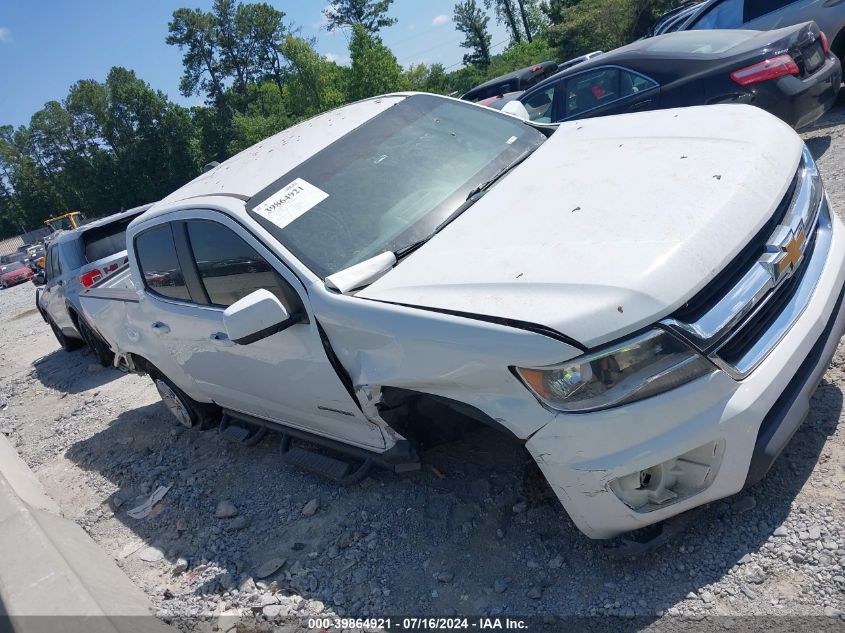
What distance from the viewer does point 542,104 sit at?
7.82 meters

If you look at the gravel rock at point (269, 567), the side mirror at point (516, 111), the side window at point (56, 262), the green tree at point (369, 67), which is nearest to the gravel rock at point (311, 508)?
the gravel rock at point (269, 567)

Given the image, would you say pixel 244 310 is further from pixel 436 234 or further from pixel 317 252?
pixel 436 234

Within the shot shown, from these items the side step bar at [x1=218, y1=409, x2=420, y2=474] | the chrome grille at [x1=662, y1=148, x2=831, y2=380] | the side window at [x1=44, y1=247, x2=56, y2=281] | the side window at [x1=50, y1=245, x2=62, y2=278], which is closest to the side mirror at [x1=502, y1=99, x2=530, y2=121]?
the chrome grille at [x1=662, y1=148, x2=831, y2=380]

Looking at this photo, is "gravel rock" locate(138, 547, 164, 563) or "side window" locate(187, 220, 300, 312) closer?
"side window" locate(187, 220, 300, 312)

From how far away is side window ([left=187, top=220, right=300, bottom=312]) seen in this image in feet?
9.96

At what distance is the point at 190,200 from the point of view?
378cm

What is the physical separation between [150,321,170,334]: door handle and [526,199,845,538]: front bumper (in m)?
2.91

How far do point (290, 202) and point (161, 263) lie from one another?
4.58 feet

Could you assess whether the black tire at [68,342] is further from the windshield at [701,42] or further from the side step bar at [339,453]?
the windshield at [701,42]

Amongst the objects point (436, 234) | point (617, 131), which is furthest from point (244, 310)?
point (617, 131)

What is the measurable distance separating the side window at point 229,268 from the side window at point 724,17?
723cm

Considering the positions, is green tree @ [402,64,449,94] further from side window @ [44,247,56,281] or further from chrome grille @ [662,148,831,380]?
chrome grille @ [662,148,831,380]

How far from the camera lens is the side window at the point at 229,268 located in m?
3.04

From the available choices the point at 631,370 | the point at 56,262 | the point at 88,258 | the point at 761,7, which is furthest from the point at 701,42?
the point at 56,262
